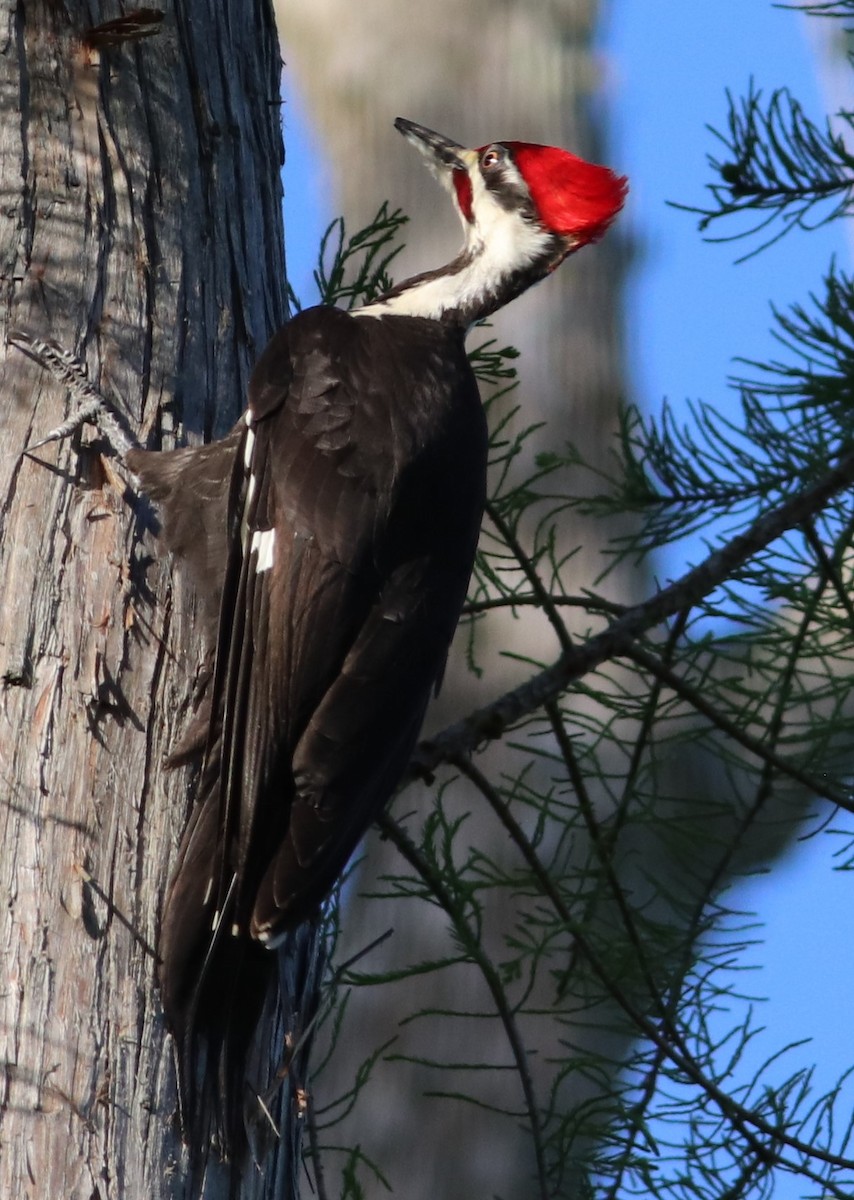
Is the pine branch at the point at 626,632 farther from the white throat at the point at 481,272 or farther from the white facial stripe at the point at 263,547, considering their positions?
the white throat at the point at 481,272

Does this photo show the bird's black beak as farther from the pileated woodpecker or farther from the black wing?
the black wing

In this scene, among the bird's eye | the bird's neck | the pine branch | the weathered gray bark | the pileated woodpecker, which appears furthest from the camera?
the bird's eye

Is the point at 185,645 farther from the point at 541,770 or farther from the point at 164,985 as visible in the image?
the point at 541,770

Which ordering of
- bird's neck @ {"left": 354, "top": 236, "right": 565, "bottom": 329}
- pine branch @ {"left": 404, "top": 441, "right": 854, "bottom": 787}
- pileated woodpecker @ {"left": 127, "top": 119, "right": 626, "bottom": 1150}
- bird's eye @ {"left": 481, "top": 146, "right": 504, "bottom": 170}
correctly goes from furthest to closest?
bird's eye @ {"left": 481, "top": 146, "right": 504, "bottom": 170} < bird's neck @ {"left": 354, "top": 236, "right": 565, "bottom": 329} < pine branch @ {"left": 404, "top": 441, "right": 854, "bottom": 787} < pileated woodpecker @ {"left": 127, "top": 119, "right": 626, "bottom": 1150}

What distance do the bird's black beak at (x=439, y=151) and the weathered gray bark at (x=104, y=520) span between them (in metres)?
0.58

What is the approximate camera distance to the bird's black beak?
3.04 meters

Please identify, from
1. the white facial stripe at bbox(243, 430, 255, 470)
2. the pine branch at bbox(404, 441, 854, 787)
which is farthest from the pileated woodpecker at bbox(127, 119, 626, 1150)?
the pine branch at bbox(404, 441, 854, 787)

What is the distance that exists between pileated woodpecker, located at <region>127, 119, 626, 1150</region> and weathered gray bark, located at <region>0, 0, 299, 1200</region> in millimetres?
61

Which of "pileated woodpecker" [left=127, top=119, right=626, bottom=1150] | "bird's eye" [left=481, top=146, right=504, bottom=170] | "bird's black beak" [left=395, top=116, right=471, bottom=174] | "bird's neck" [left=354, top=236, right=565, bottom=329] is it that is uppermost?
"bird's black beak" [left=395, top=116, right=471, bottom=174]

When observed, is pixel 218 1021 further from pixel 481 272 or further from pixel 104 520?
pixel 481 272

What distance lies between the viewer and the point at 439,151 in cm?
309

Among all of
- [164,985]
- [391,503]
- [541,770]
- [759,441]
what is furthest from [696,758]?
[164,985]

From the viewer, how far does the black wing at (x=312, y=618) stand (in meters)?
1.88

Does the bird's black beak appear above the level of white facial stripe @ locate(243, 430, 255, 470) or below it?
above
